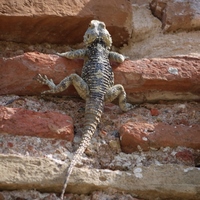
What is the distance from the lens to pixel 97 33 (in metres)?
2.15

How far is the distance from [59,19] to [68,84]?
283 mm

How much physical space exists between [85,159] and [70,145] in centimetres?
8

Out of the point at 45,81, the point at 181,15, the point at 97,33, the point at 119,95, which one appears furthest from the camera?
the point at 97,33

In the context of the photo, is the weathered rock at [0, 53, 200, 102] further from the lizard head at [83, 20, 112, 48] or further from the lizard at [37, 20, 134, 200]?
the lizard head at [83, 20, 112, 48]

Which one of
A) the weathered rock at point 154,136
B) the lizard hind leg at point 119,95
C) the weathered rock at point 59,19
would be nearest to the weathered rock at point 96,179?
the weathered rock at point 154,136

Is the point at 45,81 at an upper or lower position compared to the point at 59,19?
lower

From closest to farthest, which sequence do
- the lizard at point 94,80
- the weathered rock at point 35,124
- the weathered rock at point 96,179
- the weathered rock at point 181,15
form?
1. the weathered rock at point 96,179
2. the weathered rock at point 35,124
3. the lizard at point 94,80
4. the weathered rock at point 181,15

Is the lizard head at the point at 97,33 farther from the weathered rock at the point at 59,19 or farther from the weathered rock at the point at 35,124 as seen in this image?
the weathered rock at the point at 35,124

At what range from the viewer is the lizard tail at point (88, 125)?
145 cm

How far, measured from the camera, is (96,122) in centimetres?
169

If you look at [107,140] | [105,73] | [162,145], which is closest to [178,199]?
[162,145]

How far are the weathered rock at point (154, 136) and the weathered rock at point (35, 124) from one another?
0.20 m

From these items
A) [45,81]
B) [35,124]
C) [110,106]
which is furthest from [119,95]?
[35,124]

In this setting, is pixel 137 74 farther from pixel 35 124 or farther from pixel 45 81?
pixel 35 124
